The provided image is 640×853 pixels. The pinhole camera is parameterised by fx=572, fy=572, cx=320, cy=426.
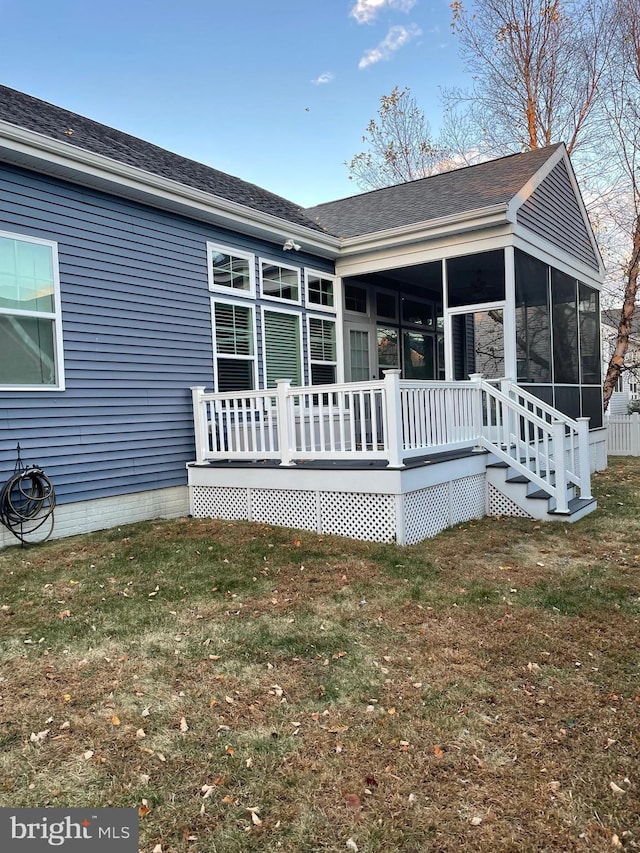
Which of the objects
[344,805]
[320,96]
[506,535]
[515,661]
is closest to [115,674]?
[344,805]

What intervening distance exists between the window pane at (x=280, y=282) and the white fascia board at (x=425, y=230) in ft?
3.38

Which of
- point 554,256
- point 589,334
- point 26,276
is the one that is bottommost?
point 589,334

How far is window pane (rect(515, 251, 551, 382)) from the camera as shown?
27.2ft

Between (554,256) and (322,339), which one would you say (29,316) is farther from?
(554,256)

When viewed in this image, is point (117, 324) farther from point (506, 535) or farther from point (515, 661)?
point (515, 661)

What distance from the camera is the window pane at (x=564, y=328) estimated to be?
9.57 m

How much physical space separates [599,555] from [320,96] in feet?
68.9

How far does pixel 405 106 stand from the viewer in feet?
72.9

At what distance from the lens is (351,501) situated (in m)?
5.83

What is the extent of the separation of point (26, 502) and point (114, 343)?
1967 mm

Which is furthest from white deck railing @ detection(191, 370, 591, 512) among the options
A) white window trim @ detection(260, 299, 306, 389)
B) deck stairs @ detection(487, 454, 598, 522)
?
white window trim @ detection(260, 299, 306, 389)

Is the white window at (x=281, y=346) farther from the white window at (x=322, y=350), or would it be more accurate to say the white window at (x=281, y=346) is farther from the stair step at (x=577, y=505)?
the stair step at (x=577, y=505)

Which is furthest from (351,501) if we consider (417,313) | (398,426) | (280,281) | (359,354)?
(417,313)

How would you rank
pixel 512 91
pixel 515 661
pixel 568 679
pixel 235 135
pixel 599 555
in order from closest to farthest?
pixel 568 679, pixel 515 661, pixel 599 555, pixel 512 91, pixel 235 135
